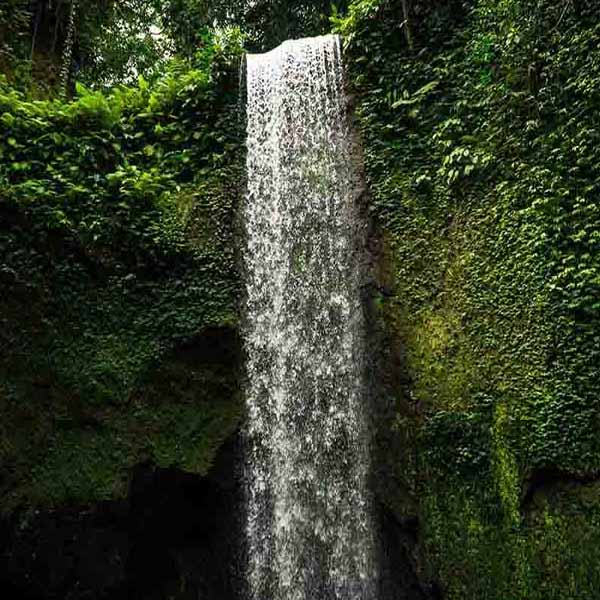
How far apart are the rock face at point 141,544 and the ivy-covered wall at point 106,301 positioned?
225mm

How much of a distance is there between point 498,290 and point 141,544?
15.5 ft

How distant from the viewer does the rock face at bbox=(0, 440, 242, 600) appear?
579 cm

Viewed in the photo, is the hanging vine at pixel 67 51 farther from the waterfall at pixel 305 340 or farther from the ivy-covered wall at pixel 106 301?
the waterfall at pixel 305 340

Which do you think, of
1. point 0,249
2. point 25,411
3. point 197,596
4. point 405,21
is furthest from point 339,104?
point 197,596

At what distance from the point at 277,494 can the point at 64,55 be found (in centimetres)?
856

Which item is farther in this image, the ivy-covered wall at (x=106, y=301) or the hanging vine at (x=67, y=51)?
the hanging vine at (x=67, y=51)

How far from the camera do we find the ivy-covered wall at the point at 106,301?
6109mm

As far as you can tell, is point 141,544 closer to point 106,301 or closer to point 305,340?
point 106,301

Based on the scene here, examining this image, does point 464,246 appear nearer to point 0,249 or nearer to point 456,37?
point 456,37

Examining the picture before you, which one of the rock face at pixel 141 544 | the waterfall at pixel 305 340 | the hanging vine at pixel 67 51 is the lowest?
the rock face at pixel 141 544

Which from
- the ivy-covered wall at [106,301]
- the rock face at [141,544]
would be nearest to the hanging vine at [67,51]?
the ivy-covered wall at [106,301]

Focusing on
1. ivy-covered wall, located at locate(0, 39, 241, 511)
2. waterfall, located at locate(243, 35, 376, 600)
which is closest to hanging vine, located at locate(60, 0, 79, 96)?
ivy-covered wall, located at locate(0, 39, 241, 511)

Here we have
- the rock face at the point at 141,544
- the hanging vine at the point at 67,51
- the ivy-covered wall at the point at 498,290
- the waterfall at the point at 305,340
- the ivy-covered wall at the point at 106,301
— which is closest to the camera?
the ivy-covered wall at the point at 498,290

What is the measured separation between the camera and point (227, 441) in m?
6.37
